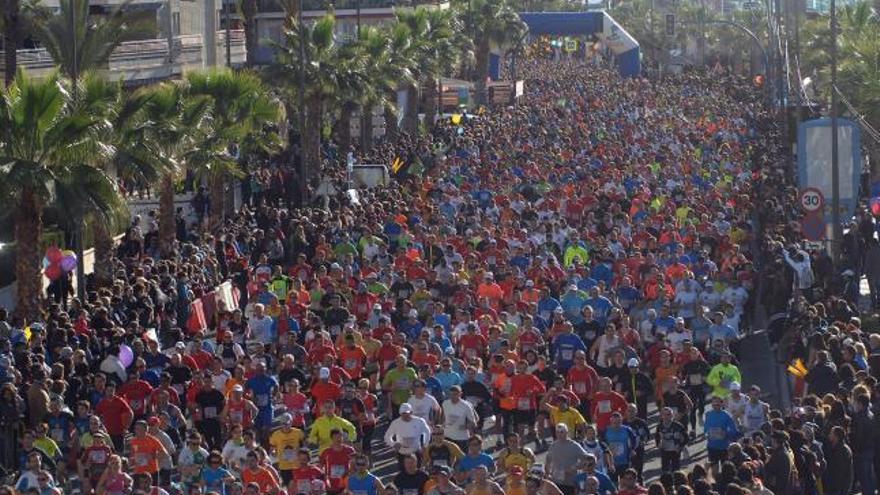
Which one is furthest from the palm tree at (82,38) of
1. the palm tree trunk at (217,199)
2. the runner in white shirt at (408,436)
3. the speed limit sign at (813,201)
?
the runner in white shirt at (408,436)

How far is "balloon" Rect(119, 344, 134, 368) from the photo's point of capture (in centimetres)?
2061

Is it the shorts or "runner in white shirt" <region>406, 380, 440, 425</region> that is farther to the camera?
the shorts

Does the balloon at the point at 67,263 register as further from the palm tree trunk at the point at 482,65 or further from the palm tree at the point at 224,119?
the palm tree trunk at the point at 482,65

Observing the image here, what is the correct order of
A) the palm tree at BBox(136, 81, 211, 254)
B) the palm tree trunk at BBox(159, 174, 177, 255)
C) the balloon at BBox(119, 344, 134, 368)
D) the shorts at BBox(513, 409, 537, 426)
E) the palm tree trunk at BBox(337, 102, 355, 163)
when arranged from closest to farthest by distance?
Result: 1. the shorts at BBox(513, 409, 537, 426)
2. the balloon at BBox(119, 344, 134, 368)
3. the palm tree at BBox(136, 81, 211, 254)
4. the palm tree trunk at BBox(159, 174, 177, 255)
5. the palm tree trunk at BBox(337, 102, 355, 163)

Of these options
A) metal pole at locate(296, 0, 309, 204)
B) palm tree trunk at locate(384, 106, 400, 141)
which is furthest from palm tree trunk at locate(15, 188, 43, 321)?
palm tree trunk at locate(384, 106, 400, 141)

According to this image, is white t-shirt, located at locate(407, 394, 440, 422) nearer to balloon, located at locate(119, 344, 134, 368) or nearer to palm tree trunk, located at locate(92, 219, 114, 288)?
balloon, located at locate(119, 344, 134, 368)

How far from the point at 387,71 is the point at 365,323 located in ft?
92.3

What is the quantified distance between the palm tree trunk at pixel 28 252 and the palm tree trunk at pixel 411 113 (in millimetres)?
36352

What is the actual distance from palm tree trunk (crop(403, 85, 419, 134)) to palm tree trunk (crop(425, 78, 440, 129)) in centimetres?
238

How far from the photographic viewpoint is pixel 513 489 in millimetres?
14859

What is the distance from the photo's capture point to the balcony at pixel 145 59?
43906 mm

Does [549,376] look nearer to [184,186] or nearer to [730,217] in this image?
[730,217]

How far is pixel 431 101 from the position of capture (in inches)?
2625

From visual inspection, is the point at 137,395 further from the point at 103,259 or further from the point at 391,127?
the point at 391,127
